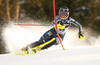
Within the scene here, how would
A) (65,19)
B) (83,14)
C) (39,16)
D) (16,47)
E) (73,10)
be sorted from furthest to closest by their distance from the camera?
(83,14) < (73,10) < (39,16) < (16,47) < (65,19)

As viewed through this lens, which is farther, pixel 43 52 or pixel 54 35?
pixel 54 35

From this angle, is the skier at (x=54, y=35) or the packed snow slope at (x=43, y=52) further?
the skier at (x=54, y=35)

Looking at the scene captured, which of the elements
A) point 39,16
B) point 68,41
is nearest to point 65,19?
point 68,41

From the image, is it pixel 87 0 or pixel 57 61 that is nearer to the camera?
pixel 57 61

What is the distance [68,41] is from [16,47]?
2627 mm

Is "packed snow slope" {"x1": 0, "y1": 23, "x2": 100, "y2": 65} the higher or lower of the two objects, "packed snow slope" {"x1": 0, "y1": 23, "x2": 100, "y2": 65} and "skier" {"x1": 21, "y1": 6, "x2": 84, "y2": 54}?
the lower

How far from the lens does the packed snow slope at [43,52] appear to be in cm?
312

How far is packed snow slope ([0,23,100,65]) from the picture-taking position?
3117mm

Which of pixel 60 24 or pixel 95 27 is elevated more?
pixel 60 24

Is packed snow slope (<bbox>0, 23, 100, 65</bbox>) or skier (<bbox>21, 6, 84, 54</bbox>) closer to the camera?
packed snow slope (<bbox>0, 23, 100, 65</bbox>)

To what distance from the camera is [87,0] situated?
22250 mm

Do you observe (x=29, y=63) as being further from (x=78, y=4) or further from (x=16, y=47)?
(x=78, y=4)

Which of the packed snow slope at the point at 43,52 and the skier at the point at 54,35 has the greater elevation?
the skier at the point at 54,35

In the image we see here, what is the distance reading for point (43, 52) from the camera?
434 centimetres
